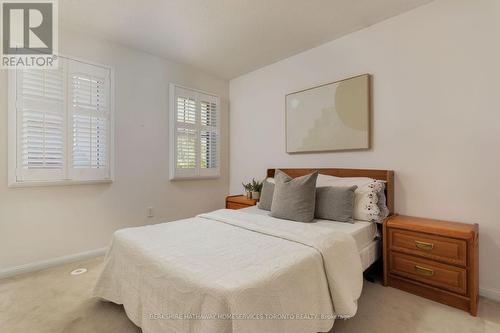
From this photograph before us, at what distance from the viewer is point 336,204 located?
2.22m

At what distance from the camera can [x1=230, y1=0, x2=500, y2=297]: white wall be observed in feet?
6.41

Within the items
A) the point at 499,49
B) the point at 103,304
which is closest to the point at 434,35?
the point at 499,49

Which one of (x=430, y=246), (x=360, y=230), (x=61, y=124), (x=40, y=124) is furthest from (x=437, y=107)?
(x=40, y=124)

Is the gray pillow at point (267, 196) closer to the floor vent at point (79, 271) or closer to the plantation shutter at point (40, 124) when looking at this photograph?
the floor vent at point (79, 271)

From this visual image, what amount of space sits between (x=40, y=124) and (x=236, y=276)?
2.61 metres

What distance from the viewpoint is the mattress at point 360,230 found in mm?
1927

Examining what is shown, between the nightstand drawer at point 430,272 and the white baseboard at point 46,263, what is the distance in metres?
3.16

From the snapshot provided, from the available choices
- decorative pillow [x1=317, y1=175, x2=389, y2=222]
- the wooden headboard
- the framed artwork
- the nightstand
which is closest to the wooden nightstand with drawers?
decorative pillow [x1=317, y1=175, x2=389, y2=222]

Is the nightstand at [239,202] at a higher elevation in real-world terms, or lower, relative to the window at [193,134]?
lower

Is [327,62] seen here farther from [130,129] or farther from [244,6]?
[130,129]

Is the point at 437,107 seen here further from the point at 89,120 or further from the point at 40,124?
the point at 40,124

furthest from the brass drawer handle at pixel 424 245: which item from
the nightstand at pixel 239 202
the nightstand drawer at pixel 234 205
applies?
the nightstand drawer at pixel 234 205

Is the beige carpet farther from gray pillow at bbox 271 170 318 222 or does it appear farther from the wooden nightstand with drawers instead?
gray pillow at bbox 271 170 318 222

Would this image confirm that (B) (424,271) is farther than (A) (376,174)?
No
